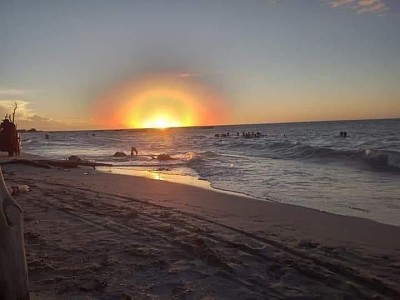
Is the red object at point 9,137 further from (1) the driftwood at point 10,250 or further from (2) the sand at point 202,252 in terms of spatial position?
(1) the driftwood at point 10,250

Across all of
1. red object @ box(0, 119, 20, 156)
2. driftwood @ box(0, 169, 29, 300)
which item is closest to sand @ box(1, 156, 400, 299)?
driftwood @ box(0, 169, 29, 300)

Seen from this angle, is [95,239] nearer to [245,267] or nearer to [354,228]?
[245,267]

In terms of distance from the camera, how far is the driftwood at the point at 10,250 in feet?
10.1

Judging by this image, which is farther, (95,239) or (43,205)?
(43,205)

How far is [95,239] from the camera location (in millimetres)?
6465

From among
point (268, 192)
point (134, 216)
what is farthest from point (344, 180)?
point (134, 216)

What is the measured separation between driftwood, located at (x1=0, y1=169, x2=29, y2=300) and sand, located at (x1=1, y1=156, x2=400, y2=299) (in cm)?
118

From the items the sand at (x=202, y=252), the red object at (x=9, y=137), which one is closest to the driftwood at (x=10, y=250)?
the sand at (x=202, y=252)

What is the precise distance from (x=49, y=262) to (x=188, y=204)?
4941 millimetres

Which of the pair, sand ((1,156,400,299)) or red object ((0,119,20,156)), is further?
red object ((0,119,20,156))

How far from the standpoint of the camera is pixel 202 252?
19.1 feet

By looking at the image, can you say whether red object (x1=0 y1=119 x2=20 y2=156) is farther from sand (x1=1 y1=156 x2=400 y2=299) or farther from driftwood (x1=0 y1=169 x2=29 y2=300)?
driftwood (x1=0 y1=169 x2=29 y2=300)

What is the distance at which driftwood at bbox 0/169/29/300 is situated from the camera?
3.08 meters

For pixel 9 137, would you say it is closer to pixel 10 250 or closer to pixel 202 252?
pixel 202 252
